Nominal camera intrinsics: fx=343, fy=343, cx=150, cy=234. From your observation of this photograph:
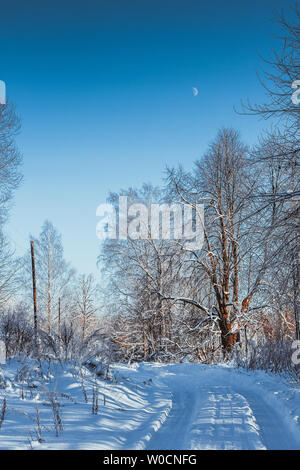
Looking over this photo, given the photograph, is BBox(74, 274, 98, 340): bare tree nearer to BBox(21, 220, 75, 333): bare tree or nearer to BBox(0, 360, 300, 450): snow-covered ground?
BBox(21, 220, 75, 333): bare tree

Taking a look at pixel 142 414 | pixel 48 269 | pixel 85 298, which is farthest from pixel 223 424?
pixel 85 298

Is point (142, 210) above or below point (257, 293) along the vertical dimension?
above

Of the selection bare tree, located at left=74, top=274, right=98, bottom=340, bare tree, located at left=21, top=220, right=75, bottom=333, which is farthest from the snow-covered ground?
bare tree, located at left=74, top=274, right=98, bottom=340

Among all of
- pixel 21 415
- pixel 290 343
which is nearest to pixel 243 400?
pixel 21 415

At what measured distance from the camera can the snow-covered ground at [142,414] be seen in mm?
3541

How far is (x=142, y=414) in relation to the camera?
5094 millimetres

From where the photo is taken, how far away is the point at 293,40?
21.9 feet

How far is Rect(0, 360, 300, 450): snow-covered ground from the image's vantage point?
3.54 meters

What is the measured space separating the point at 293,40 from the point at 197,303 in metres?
10.2

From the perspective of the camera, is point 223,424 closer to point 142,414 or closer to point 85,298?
point 142,414

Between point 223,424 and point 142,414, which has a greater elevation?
point 223,424

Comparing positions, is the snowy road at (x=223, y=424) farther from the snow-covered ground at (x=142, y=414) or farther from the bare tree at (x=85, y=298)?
the bare tree at (x=85, y=298)
